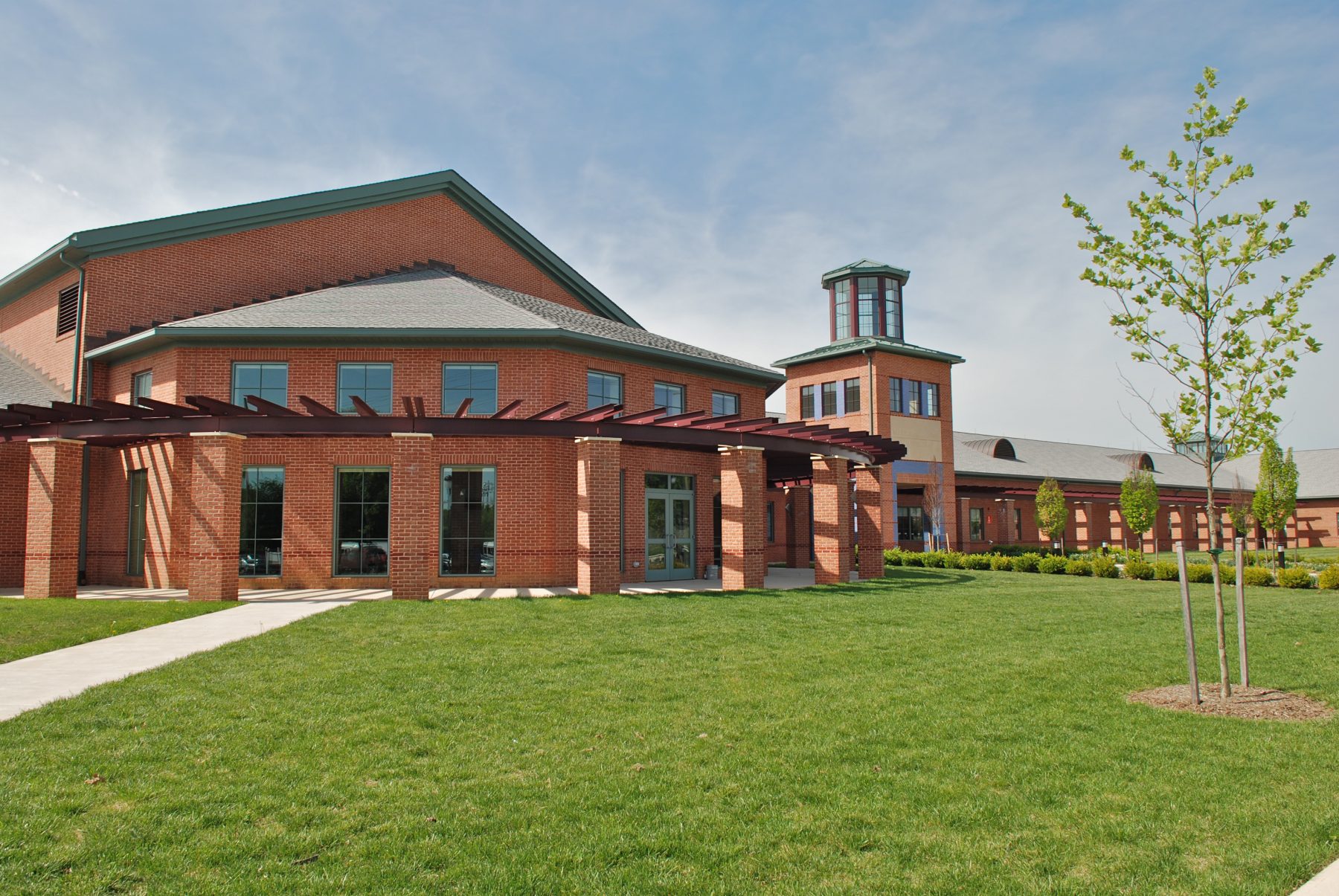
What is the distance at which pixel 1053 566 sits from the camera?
27.0m

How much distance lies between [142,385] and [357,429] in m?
8.27

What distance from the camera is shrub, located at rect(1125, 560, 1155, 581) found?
81.5 ft

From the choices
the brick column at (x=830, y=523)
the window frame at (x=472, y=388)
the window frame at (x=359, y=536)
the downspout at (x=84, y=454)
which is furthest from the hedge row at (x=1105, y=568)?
the downspout at (x=84, y=454)

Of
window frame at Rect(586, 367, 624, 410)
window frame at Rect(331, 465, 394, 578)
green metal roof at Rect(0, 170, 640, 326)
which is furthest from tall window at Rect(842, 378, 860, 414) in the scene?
window frame at Rect(331, 465, 394, 578)

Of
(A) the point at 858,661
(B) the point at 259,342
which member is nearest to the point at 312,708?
(A) the point at 858,661

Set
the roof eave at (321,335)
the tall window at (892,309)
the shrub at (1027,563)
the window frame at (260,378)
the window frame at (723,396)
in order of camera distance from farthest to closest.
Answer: the tall window at (892,309) < the shrub at (1027,563) < the window frame at (723,396) < the window frame at (260,378) < the roof eave at (321,335)

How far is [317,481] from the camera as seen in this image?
1908 centimetres

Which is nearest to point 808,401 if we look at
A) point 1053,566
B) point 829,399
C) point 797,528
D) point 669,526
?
point 829,399

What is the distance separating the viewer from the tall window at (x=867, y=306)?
4094 centimetres

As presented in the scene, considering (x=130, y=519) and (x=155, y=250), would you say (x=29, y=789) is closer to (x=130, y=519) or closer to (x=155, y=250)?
(x=130, y=519)

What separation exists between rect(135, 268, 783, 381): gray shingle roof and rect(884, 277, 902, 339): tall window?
17876 millimetres

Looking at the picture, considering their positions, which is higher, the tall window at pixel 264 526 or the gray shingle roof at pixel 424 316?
the gray shingle roof at pixel 424 316

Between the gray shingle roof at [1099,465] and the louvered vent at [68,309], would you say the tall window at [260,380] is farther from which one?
the gray shingle roof at [1099,465]

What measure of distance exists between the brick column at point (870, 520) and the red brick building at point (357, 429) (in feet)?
0.24
